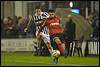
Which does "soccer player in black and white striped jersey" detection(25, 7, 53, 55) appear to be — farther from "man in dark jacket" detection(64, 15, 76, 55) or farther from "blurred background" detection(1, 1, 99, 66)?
"blurred background" detection(1, 1, 99, 66)

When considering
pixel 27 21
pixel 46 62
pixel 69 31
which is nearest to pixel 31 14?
pixel 27 21

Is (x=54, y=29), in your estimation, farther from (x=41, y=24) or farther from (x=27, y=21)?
(x=27, y=21)

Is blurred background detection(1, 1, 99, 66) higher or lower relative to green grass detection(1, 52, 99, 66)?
higher

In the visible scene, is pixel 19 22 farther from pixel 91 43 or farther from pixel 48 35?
pixel 48 35

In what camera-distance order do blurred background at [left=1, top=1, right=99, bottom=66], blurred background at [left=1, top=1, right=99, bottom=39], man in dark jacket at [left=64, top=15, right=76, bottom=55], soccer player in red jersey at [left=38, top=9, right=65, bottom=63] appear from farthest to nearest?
blurred background at [left=1, top=1, right=99, bottom=39]
blurred background at [left=1, top=1, right=99, bottom=66]
man in dark jacket at [left=64, top=15, right=76, bottom=55]
soccer player in red jersey at [left=38, top=9, right=65, bottom=63]

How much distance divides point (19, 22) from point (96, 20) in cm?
423

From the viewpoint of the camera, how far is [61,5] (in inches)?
1068

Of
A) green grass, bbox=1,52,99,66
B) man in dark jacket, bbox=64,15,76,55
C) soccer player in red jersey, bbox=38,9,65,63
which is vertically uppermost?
soccer player in red jersey, bbox=38,9,65,63

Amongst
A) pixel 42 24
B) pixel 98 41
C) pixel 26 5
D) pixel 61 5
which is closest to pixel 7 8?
pixel 26 5

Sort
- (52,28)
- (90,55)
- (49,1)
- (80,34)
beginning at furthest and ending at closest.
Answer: (49,1) → (80,34) → (90,55) → (52,28)

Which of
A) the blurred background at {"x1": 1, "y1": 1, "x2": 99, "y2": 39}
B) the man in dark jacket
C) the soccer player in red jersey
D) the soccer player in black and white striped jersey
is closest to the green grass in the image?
the soccer player in black and white striped jersey

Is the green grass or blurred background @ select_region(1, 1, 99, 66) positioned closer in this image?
the green grass

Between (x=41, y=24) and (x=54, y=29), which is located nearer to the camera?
(x=54, y=29)

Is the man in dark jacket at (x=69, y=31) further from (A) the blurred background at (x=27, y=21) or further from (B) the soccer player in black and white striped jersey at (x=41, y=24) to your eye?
(B) the soccer player in black and white striped jersey at (x=41, y=24)
